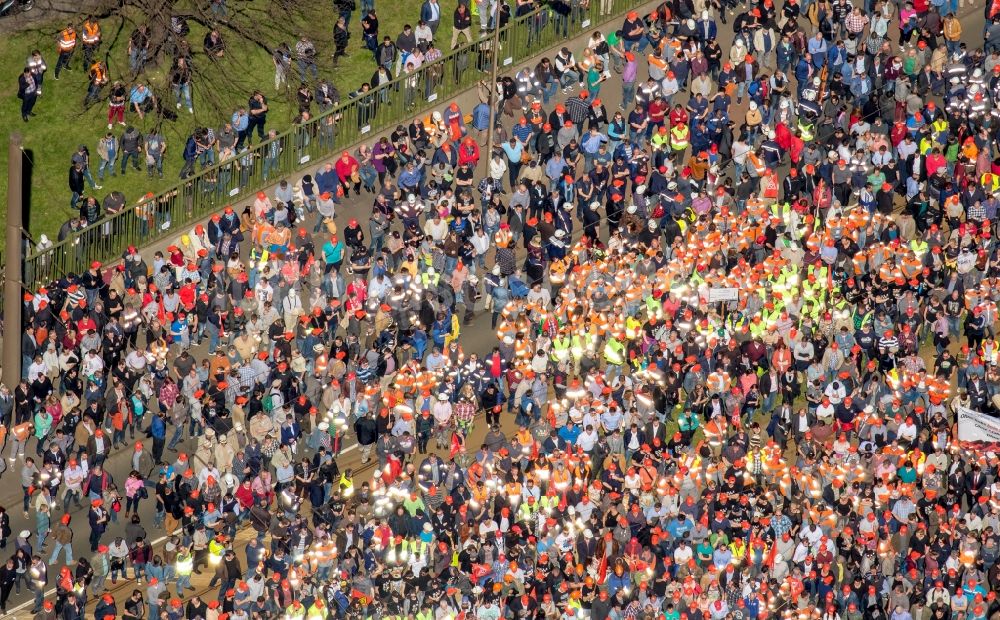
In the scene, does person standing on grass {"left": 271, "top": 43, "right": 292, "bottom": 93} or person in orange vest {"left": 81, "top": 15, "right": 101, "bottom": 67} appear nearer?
person standing on grass {"left": 271, "top": 43, "right": 292, "bottom": 93}

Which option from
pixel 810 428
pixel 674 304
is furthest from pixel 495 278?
pixel 810 428

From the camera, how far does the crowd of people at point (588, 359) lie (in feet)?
177

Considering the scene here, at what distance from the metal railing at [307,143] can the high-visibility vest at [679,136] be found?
12.0 ft

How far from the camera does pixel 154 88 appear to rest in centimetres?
6300

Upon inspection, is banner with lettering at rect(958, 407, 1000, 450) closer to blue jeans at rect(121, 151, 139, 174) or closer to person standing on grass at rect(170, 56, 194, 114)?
person standing on grass at rect(170, 56, 194, 114)

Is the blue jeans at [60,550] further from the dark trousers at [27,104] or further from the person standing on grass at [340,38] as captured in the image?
the person standing on grass at [340,38]

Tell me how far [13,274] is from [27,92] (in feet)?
21.0

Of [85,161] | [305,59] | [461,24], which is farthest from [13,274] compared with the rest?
[461,24]

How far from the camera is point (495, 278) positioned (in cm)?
5856

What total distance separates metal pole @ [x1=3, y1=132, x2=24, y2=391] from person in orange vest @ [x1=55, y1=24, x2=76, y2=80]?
477cm

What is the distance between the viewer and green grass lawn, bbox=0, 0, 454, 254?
62559 mm

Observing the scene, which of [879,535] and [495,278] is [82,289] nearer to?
[495,278]

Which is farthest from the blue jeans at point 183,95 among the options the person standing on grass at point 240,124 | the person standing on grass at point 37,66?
the person standing on grass at point 37,66

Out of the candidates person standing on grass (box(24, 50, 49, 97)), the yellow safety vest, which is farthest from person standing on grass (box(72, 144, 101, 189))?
the yellow safety vest
